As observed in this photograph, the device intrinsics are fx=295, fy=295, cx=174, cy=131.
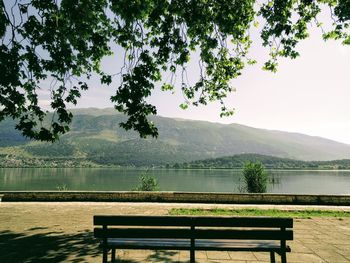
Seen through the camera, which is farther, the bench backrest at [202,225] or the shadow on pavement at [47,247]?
the shadow on pavement at [47,247]

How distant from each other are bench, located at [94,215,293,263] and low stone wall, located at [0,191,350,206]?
29.9ft

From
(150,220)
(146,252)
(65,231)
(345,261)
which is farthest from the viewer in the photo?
(65,231)

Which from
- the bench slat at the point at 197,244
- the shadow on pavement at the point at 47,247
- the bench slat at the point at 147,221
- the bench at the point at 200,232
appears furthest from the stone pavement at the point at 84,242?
the bench slat at the point at 147,221

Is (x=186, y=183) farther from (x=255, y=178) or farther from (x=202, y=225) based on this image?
(x=202, y=225)

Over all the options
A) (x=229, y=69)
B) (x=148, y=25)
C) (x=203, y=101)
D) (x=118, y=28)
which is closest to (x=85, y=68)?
(x=118, y=28)

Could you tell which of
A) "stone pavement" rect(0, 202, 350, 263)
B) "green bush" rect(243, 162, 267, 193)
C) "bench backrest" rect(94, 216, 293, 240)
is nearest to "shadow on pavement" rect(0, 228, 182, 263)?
"stone pavement" rect(0, 202, 350, 263)

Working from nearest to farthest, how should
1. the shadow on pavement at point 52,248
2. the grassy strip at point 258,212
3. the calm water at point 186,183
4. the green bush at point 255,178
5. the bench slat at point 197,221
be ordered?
1. the bench slat at point 197,221
2. the shadow on pavement at point 52,248
3. the grassy strip at point 258,212
4. the green bush at point 255,178
5. the calm water at point 186,183

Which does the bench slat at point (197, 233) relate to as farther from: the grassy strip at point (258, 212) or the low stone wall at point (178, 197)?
the low stone wall at point (178, 197)

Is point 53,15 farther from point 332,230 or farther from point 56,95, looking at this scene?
point 332,230

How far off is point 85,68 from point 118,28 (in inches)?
65.6

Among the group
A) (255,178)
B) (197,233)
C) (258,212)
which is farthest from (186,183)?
(197,233)

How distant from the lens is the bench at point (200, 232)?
403 centimetres

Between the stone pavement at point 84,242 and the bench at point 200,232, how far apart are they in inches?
42.3

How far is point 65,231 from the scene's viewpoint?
7.50 metres
